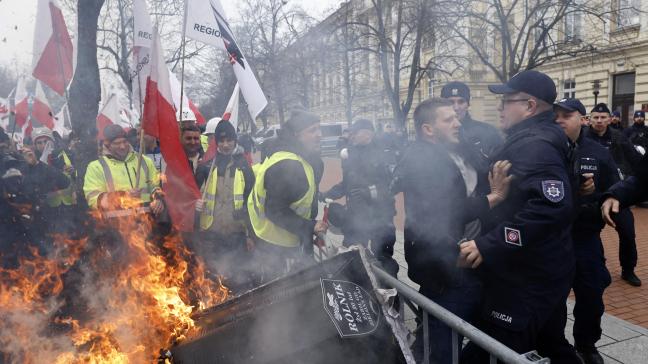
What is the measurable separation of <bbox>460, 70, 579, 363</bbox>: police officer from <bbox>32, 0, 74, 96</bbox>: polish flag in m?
4.78

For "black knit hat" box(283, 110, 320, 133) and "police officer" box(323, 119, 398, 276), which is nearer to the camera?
"black knit hat" box(283, 110, 320, 133)

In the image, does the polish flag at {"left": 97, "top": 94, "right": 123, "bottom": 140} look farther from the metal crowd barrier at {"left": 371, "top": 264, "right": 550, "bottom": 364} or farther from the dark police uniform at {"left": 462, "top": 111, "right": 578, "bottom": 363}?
the dark police uniform at {"left": 462, "top": 111, "right": 578, "bottom": 363}

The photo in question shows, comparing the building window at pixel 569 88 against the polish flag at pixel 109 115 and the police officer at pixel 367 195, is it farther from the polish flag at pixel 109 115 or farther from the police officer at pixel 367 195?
the polish flag at pixel 109 115

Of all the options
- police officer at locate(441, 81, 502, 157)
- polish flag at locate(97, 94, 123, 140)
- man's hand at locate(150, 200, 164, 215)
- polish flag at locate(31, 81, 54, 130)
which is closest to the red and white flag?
man's hand at locate(150, 200, 164, 215)

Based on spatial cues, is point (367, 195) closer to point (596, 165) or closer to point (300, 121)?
point (300, 121)

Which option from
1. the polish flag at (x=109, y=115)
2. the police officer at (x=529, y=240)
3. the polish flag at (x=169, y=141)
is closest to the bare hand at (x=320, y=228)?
the polish flag at (x=169, y=141)

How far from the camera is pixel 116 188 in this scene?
4.29 metres

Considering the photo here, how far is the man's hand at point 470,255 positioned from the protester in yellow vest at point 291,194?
1356mm

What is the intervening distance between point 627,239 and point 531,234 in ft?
11.3

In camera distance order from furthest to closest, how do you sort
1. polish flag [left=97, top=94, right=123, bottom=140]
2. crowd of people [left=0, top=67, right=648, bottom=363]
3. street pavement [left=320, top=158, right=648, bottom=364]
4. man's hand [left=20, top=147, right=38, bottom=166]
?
polish flag [left=97, top=94, right=123, bottom=140] → man's hand [left=20, top=147, right=38, bottom=166] → street pavement [left=320, top=158, right=648, bottom=364] → crowd of people [left=0, top=67, right=648, bottom=363]

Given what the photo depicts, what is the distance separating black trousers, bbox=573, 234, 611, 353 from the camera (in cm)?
329

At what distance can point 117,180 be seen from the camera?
14.2 ft

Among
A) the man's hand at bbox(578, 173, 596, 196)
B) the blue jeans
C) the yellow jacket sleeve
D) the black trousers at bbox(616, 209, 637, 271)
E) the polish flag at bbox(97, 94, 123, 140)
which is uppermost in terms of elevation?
the polish flag at bbox(97, 94, 123, 140)

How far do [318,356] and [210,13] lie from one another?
3.54 meters
